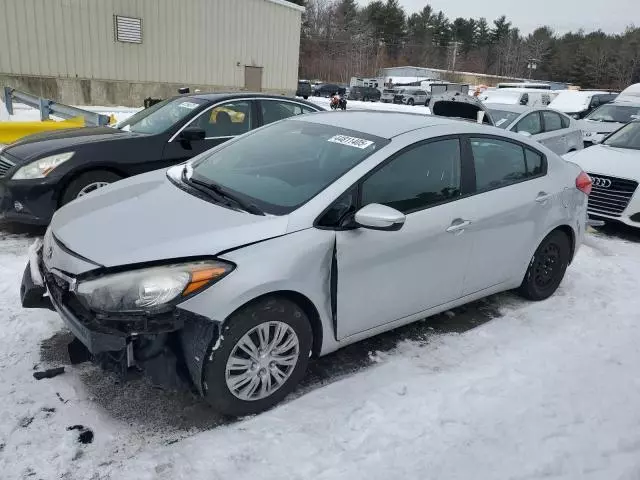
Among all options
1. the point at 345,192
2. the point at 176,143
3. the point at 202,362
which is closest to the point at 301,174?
the point at 345,192

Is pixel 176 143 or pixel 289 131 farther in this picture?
pixel 176 143

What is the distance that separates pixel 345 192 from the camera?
310 cm

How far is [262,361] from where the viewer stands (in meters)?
2.85

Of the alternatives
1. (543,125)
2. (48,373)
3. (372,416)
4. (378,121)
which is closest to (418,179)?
(378,121)

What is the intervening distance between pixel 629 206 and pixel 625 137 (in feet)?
6.11

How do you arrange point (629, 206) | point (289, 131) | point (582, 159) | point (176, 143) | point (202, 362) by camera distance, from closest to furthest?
point (202, 362) → point (289, 131) → point (176, 143) → point (629, 206) → point (582, 159)

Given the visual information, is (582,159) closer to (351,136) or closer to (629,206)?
(629,206)

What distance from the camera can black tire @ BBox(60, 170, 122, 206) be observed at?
5215 mm

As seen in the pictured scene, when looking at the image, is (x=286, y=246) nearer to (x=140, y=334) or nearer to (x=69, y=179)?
(x=140, y=334)

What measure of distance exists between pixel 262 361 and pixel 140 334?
661 mm

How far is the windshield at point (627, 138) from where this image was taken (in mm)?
7845

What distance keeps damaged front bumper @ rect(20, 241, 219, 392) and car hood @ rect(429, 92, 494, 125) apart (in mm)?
7402

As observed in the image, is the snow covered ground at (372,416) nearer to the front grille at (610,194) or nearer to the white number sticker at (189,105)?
the white number sticker at (189,105)

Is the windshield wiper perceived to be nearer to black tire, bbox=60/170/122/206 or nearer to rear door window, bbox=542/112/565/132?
black tire, bbox=60/170/122/206
